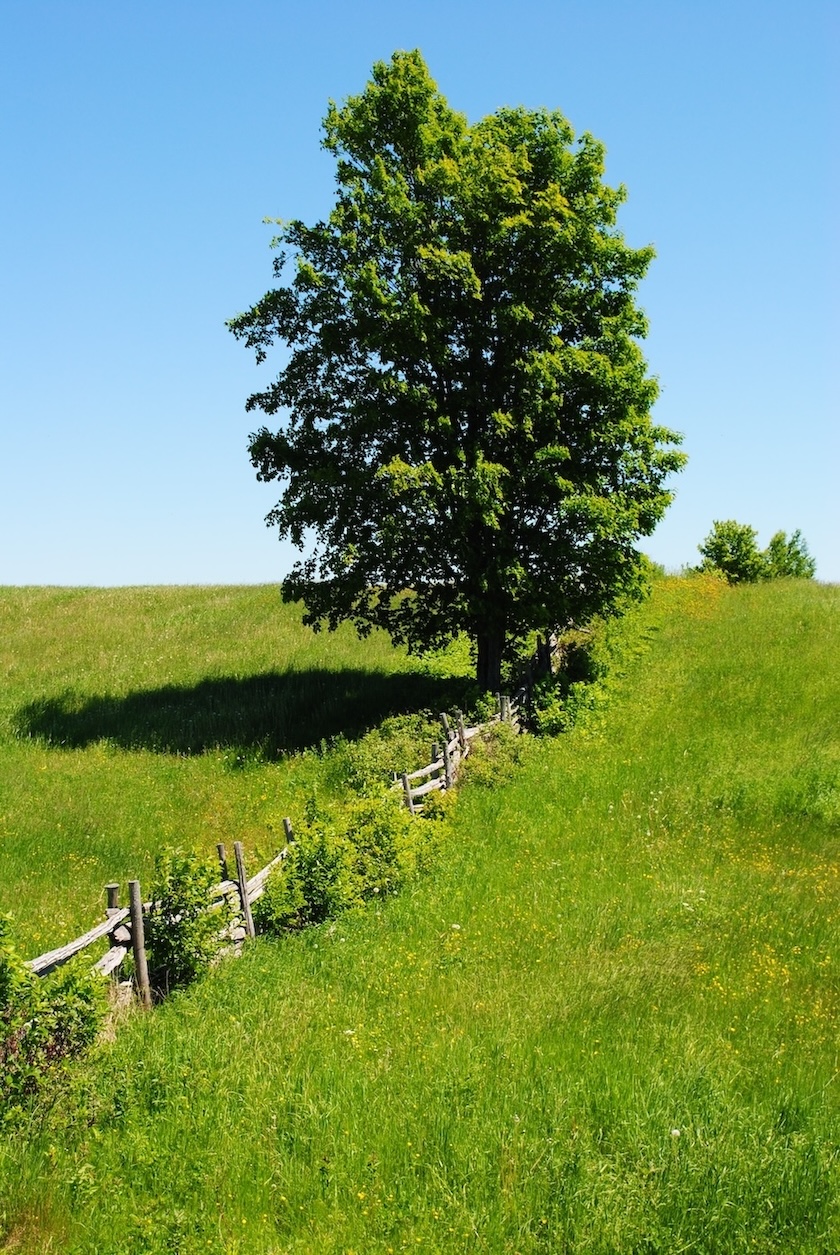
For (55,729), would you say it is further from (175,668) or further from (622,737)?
(622,737)

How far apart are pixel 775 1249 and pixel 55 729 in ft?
77.2

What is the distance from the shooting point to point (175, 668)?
33.2 meters

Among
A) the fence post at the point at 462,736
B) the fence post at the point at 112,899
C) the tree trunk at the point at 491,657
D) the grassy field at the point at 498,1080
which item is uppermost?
the tree trunk at the point at 491,657

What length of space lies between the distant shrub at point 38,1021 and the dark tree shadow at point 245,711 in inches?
588

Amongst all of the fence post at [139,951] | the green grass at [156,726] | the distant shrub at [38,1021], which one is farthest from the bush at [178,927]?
the green grass at [156,726]

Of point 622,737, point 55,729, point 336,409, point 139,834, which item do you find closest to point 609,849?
point 622,737

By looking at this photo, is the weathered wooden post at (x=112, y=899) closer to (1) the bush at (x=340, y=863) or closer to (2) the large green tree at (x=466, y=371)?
(1) the bush at (x=340, y=863)

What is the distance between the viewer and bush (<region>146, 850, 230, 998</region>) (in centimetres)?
1071

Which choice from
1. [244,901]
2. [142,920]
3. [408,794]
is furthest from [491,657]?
[142,920]

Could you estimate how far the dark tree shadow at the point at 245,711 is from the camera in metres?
25.0

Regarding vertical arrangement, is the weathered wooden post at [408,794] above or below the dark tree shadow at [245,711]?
below

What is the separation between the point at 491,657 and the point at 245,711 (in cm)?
738

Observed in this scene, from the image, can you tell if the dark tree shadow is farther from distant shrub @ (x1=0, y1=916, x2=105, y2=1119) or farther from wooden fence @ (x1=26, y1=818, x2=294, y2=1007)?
distant shrub @ (x1=0, y1=916, x2=105, y2=1119)

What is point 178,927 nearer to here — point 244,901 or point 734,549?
point 244,901
